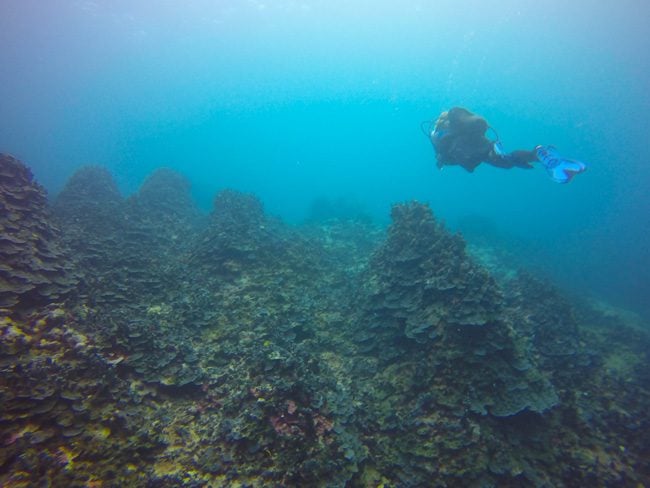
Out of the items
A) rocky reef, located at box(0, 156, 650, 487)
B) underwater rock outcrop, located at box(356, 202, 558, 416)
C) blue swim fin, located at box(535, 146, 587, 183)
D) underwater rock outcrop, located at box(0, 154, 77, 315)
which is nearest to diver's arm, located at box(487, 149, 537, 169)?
blue swim fin, located at box(535, 146, 587, 183)

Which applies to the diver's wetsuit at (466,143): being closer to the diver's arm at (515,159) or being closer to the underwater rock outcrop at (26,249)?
the diver's arm at (515,159)

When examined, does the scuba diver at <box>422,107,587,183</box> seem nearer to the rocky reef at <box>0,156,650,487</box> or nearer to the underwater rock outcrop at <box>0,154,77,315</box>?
the rocky reef at <box>0,156,650,487</box>

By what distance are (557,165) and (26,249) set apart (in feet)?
57.3

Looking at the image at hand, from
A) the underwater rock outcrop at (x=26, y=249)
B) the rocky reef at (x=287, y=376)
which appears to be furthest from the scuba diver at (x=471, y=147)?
the underwater rock outcrop at (x=26, y=249)

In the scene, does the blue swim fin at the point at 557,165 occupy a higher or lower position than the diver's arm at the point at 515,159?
lower

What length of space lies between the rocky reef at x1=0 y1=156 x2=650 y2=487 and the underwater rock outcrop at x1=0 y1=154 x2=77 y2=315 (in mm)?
50

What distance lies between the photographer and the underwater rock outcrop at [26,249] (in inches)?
280

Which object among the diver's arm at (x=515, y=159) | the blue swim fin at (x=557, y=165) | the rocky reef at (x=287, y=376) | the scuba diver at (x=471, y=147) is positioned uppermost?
the scuba diver at (x=471, y=147)

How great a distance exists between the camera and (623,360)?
1382 centimetres

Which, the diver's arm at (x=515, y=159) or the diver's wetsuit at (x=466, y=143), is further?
the diver's wetsuit at (x=466, y=143)

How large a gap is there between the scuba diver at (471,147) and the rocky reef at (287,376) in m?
3.28

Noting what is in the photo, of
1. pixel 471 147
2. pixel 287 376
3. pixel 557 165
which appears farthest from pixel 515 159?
pixel 287 376

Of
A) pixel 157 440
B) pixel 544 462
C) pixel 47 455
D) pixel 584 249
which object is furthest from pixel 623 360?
pixel 584 249

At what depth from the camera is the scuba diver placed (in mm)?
11953
